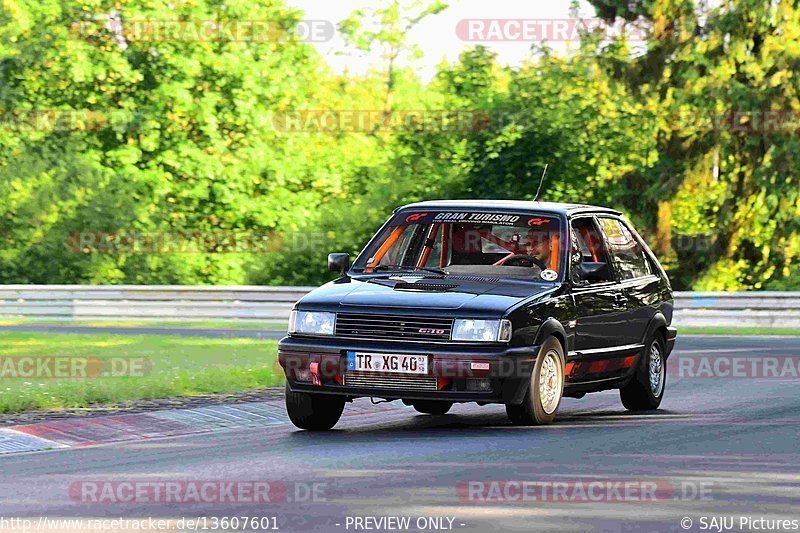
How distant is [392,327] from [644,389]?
3490 millimetres

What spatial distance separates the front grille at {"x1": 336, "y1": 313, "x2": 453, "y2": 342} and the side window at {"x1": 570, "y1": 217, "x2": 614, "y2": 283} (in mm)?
1926

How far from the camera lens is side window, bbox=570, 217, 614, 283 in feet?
43.7

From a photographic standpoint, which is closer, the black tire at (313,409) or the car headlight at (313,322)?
the car headlight at (313,322)

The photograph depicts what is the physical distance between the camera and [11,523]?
7.96 metres

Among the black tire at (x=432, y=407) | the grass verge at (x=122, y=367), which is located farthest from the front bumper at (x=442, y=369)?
the grass verge at (x=122, y=367)

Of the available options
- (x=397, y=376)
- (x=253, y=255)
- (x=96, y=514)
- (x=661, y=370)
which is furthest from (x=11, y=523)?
(x=253, y=255)

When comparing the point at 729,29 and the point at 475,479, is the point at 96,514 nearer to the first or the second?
the point at 475,479

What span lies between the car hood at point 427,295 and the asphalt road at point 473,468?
98cm

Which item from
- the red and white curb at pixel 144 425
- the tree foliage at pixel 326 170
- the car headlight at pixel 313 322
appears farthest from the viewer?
the tree foliage at pixel 326 170

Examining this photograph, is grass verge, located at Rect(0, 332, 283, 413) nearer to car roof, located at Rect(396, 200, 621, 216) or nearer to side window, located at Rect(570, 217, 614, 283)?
car roof, located at Rect(396, 200, 621, 216)

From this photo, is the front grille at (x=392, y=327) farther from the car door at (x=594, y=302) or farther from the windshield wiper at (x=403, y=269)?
the car door at (x=594, y=302)

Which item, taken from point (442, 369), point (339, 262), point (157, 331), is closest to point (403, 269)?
point (339, 262)

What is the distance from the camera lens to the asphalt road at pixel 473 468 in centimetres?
834

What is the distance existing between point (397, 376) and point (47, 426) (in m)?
2.84
